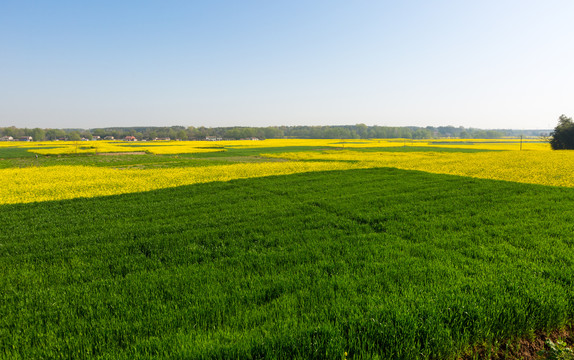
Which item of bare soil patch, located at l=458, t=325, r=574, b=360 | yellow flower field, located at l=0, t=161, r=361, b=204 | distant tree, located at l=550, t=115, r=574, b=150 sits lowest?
bare soil patch, located at l=458, t=325, r=574, b=360

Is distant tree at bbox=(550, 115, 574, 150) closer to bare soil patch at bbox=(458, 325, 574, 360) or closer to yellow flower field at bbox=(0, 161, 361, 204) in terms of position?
yellow flower field at bbox=(0, 161, 361, 204)

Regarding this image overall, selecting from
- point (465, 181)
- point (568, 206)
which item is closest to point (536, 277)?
point (568, 206)

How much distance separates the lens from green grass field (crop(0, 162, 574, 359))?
460 centimetres

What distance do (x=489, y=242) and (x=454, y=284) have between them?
3.85 meters

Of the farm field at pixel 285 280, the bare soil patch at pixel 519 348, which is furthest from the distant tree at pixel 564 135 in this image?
the bare soil patch at pixel 519 348

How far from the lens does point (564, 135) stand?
66688 mm

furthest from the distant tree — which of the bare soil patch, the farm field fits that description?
the bare soil patch

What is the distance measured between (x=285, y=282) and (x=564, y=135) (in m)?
88.7

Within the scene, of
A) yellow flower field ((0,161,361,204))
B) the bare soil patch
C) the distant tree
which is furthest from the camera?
the distant tree

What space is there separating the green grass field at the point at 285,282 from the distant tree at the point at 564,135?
75.1 m

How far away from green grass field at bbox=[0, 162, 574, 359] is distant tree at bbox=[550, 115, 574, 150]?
75.1 metres

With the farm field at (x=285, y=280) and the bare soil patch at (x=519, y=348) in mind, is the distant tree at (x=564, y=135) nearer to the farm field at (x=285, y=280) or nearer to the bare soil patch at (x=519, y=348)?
the farm field at (x=285, y=280)

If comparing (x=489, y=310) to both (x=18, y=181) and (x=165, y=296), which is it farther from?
(x=18, y=181)

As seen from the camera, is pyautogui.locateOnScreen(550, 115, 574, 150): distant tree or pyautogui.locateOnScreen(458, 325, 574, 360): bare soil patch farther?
pyautogui.locateOnScreen(550, 115, 574, 150): distant tree
